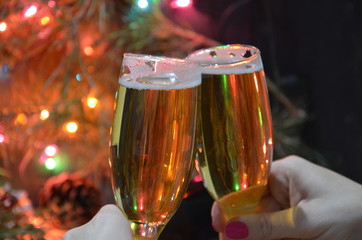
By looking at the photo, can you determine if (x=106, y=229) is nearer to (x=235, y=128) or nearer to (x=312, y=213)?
(x=235, y=128)

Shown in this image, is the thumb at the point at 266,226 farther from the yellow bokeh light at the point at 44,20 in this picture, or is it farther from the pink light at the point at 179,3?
the pink light at the point at 179,3

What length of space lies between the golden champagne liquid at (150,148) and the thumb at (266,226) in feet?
0.61

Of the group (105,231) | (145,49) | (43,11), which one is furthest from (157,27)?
(105,231)

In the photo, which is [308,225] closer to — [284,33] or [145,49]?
[145,49]

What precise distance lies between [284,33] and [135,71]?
5.37 feet

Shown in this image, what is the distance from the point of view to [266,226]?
2.47ft

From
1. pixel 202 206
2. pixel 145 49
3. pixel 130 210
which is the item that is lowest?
pixel 202 206

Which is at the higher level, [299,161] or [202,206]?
[299,161]

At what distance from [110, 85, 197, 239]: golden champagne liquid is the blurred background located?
286 millimetres

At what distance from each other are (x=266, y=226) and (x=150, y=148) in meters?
0.30

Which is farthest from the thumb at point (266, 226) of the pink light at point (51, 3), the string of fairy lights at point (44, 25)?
the pink light at point (51, 3)

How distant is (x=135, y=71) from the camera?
575 millimetres

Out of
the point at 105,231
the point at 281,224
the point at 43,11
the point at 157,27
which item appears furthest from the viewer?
the point at 157,27

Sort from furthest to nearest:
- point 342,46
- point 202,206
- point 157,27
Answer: point 342,46, point 157,27, point 202,206
